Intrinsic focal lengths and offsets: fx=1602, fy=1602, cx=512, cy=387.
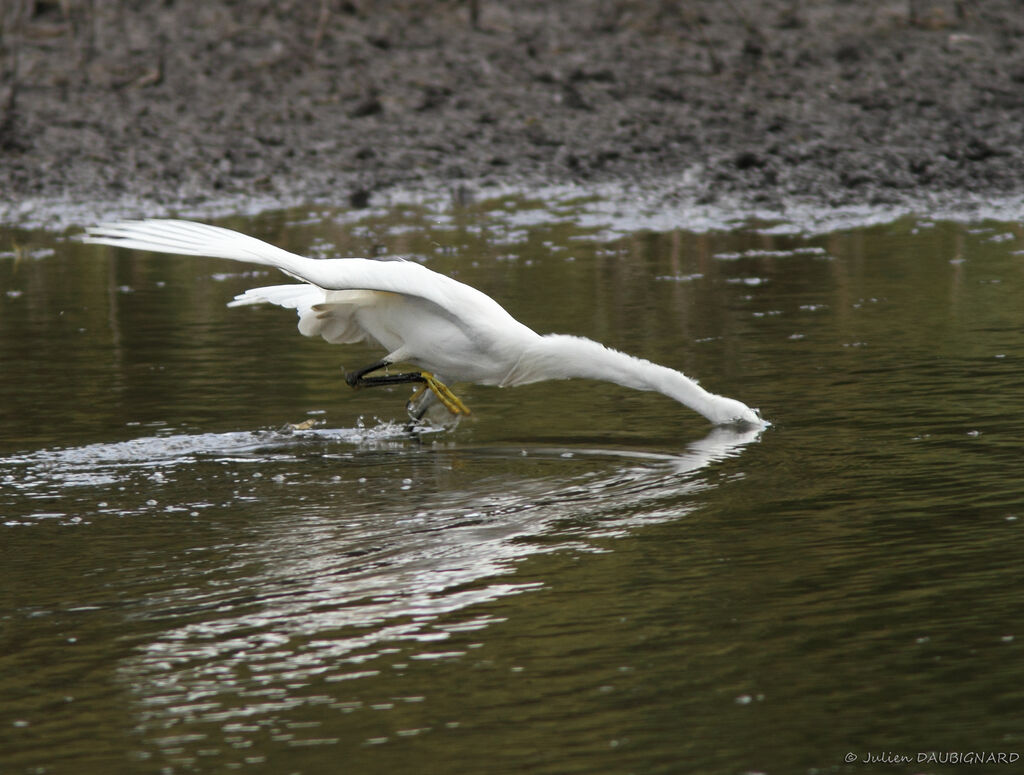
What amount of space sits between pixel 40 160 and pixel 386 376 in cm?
1260

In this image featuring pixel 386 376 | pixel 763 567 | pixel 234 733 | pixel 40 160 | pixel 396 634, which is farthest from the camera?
pixel 40 160

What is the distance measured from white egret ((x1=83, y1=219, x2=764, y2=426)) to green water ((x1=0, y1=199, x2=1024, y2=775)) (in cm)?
34

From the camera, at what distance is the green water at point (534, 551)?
479cm

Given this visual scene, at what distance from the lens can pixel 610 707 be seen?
16.1 ft

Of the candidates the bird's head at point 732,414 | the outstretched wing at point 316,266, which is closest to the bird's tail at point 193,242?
the outstretched wing at point 316,266

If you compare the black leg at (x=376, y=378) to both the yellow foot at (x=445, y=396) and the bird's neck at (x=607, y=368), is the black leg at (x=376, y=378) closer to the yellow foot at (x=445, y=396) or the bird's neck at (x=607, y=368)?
the yellow foot at (x=445, y=396)

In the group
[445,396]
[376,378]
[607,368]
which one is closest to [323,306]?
[376,378]

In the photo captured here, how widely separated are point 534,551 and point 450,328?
2490mm

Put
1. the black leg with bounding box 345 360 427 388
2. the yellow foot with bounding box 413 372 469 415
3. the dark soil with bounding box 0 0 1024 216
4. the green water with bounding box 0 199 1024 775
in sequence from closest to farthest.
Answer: the green water with bounding box 0 199 1024 775 → the yellow foot with bounding box 413 372 469 415 → the black leg with bounding box 345 360 427 388 → the dark soil with bounding box 0 0 1024 216

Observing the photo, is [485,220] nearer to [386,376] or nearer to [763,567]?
[386,376]

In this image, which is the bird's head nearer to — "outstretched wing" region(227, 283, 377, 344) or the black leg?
the black leg

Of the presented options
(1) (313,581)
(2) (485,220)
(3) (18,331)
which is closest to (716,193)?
(2) (485,220)

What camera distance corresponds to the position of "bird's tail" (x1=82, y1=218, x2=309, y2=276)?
8469mm

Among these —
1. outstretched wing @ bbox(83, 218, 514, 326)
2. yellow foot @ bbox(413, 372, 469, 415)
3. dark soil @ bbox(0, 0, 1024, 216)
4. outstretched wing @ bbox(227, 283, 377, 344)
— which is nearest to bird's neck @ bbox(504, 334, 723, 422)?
outstretched wing @ bbox(83, 218, 514, 326)
